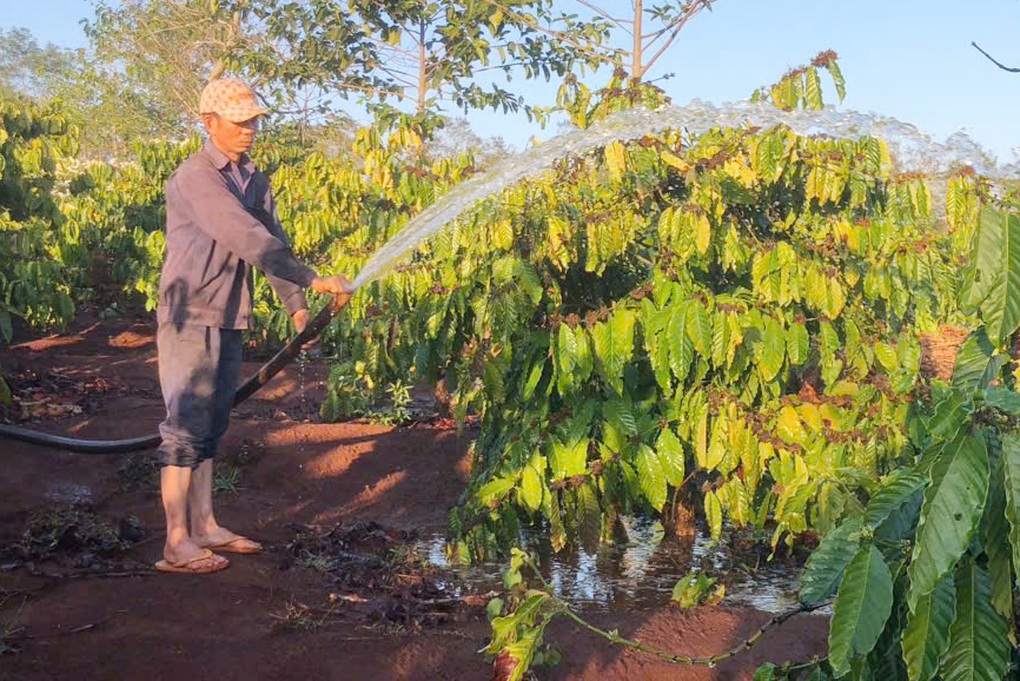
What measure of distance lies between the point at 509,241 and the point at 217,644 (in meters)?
1.59

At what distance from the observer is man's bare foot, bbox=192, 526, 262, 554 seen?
12.4 feet

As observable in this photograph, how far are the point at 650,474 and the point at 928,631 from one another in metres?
2.32

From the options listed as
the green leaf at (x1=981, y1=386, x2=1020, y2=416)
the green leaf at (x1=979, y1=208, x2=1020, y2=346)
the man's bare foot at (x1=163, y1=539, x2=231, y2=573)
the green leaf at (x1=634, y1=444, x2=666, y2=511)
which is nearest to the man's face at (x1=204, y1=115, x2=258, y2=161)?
the man's bare foot at (x1=163, y1=539, x2=231, y2=573)

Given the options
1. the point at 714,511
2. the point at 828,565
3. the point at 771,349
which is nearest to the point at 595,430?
the point at 714,511

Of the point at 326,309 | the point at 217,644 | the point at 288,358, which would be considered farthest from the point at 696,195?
the point at 217,644

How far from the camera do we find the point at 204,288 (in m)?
3.56

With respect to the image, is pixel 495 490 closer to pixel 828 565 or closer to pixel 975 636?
pixel 828 565

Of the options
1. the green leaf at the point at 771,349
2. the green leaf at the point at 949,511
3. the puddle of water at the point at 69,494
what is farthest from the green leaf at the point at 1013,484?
the puddle of water at the point at 69,494

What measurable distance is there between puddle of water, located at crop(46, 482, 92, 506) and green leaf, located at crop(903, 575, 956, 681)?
4.00m

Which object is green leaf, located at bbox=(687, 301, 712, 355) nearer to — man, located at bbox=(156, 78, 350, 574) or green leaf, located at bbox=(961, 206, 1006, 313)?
man, located at bbox=(156, 78, 350, 574)

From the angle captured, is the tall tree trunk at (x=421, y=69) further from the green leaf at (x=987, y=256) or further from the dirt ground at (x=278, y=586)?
the green leaf at (x=987, y=256)

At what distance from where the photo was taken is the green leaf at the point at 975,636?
1399mm

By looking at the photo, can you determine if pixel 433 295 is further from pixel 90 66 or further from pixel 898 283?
pixel 90 66

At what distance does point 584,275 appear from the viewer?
13.5 ft
